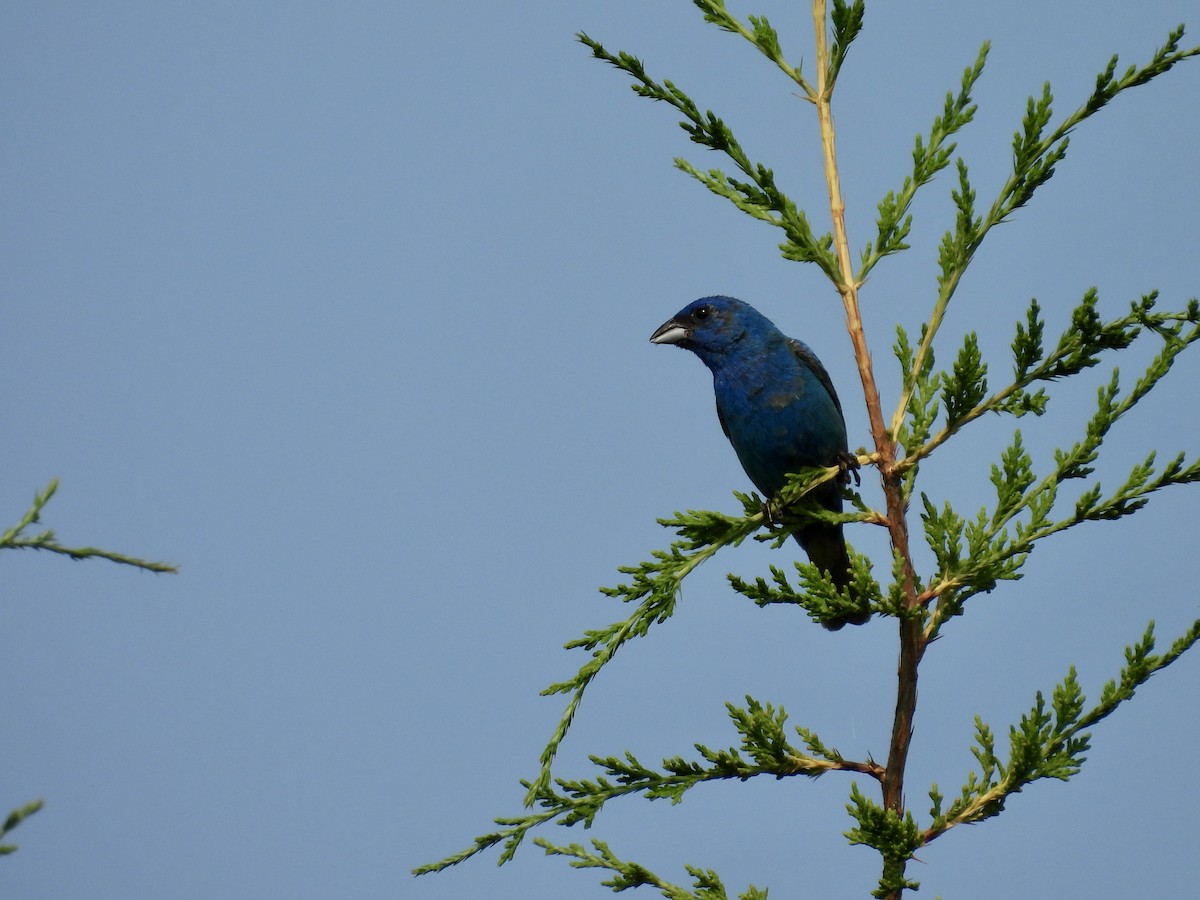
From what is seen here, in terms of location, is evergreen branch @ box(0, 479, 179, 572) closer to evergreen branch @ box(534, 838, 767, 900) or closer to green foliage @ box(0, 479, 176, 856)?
green foliage @ box(0, 479, 176, 856)

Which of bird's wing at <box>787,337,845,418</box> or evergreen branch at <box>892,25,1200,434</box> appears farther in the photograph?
bird's wing at <box>787,337,845,418</box>

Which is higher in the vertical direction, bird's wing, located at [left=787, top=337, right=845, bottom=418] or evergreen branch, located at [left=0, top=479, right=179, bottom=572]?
bird's wing, located at [left=787, top=337, right=845, bottom=418]

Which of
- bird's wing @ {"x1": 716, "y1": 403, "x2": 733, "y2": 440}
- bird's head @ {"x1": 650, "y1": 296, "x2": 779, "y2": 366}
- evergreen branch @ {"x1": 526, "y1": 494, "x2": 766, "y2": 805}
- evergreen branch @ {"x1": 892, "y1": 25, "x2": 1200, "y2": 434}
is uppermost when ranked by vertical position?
bird's head @ {"x1": 650, "y1": 296, "x2": 779, "y2": 366}

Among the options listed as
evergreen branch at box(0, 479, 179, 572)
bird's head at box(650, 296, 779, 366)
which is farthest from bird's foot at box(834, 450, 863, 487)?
evergreen branch at box(0, 479, 179, 572)

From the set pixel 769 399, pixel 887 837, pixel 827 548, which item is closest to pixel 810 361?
pixel 769 399

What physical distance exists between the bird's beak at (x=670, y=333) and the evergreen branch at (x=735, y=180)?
2647 mm

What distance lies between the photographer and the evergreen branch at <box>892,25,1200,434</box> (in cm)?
468

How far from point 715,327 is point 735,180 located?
108 inches

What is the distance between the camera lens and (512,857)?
174 inches

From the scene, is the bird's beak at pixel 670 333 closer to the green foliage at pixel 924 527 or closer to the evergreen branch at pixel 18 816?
the green foliage at pixel 924 527

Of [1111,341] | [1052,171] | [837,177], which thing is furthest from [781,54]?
[1111,341]

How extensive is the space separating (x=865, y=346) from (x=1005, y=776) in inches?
63.2

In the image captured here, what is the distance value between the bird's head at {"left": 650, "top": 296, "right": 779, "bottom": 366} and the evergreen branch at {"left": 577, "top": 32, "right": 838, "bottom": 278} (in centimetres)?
248

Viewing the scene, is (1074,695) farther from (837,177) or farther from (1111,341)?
(837,177)
